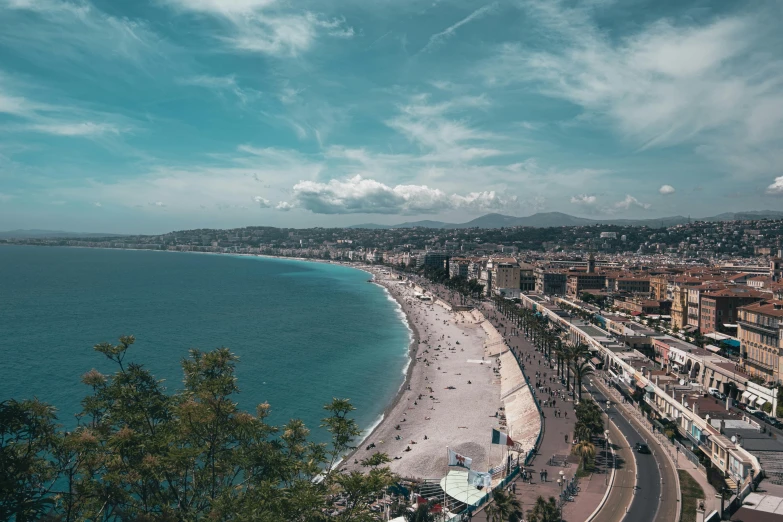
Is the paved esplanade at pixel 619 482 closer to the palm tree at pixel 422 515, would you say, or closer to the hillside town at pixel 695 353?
the hillside town at pixel 695 353

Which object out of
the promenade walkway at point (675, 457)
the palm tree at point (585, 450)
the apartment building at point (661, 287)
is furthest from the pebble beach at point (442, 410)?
the apartment building at point (661, 287)

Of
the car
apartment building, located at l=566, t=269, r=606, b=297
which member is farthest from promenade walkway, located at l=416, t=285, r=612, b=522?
apartment building, located at l=566, t=269, r=606, b=297

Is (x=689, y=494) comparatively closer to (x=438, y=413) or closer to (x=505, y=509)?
(x=505, y=509)

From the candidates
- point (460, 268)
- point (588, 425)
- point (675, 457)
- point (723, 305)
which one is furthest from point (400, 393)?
point (460, 268)

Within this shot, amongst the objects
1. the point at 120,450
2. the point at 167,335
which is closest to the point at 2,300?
the point at 167,335

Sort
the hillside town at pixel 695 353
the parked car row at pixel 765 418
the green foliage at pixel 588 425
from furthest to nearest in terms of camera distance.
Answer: the parked car row at pixel 765 418 < the green foliage at pixel 588 425 < the hillside town at pixel 695 353

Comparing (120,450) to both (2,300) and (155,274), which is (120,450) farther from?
(155,274)
